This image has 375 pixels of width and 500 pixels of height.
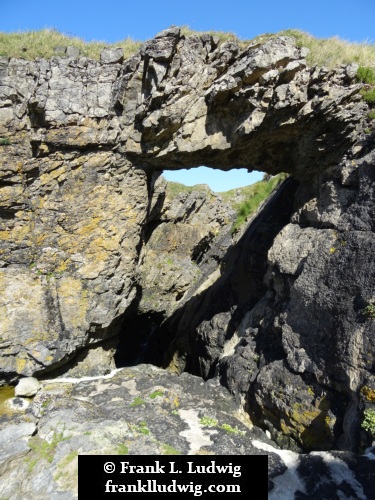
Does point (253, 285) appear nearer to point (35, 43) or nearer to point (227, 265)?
point (227, 265)

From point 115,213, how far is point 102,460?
30.4 feet

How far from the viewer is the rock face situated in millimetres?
10992

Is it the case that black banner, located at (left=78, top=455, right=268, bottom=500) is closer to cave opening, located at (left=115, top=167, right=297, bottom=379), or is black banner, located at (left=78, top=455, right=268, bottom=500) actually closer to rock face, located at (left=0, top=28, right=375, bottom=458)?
rock face, located at (left=0, top=28, right=375, bottom=458)

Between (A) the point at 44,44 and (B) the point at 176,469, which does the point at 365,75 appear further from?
(B) the point at 176,469

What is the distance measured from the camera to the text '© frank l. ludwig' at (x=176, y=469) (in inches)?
334

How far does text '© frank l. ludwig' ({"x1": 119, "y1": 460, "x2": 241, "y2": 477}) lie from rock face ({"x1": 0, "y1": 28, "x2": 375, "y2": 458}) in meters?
3.29

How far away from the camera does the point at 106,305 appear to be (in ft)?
49.6

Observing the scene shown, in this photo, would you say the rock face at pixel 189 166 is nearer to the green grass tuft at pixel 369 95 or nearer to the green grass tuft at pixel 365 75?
the green grass tuft at pixel 369 95

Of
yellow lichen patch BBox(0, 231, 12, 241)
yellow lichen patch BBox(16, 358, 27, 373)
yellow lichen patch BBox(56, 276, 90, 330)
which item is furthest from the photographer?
yellow lichen patch BBox(56, 276, 90, 330)

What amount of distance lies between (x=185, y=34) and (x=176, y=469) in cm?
1445
